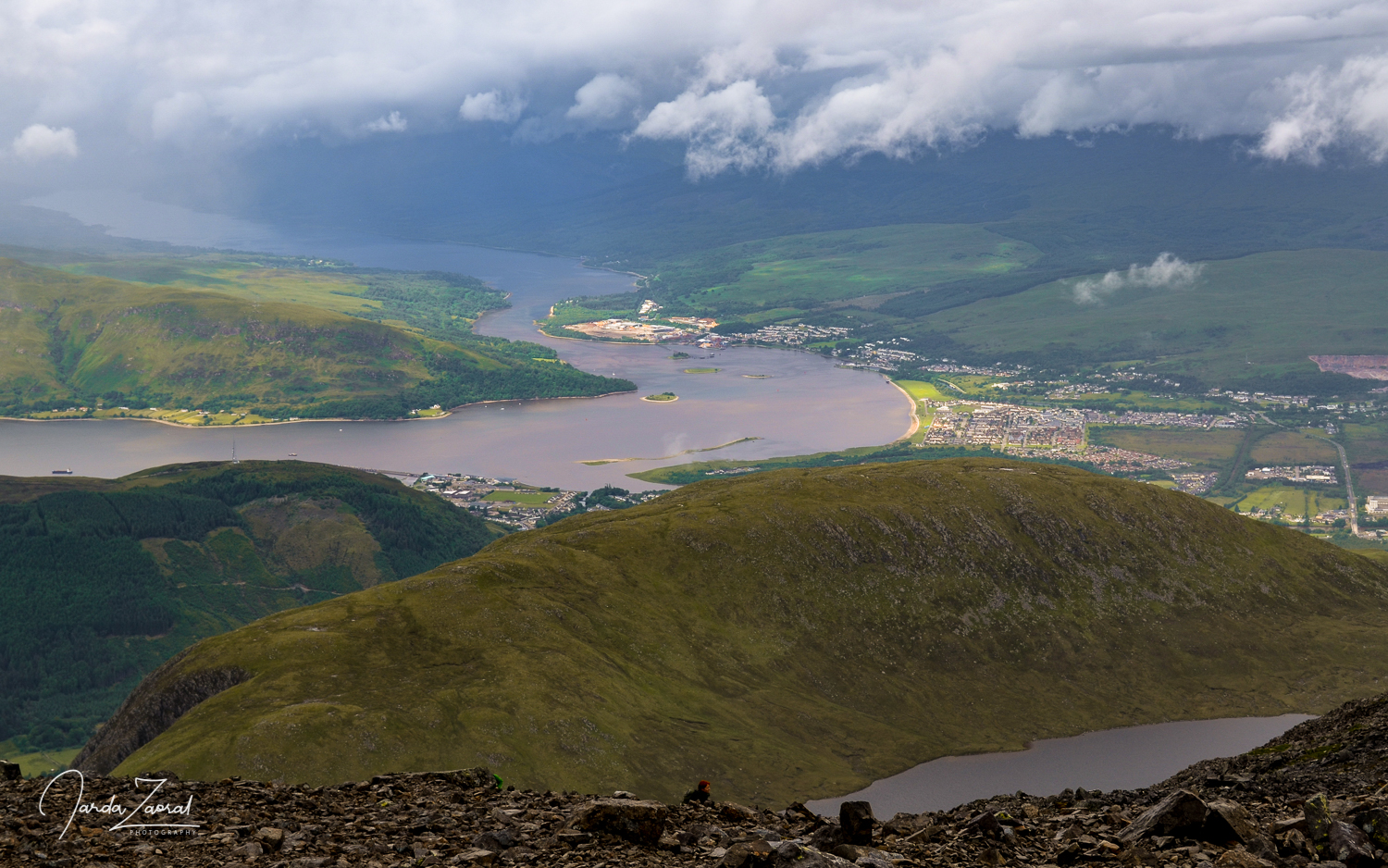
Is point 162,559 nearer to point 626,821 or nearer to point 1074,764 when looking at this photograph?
point 1074,764

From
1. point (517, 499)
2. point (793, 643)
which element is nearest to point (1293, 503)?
point (793, 643)

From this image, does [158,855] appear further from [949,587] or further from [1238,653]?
[1238,653]

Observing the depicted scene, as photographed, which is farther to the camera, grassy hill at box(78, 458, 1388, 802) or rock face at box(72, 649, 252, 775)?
rock face at box(72, 649, 252, 775)

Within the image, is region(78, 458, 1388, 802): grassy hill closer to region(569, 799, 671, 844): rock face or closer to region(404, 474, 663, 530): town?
region(569, 799, 671, 844): rock face

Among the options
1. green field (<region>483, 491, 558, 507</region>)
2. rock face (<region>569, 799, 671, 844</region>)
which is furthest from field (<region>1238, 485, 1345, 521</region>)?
rock face (<region>569, 799, 671, 844</region>)

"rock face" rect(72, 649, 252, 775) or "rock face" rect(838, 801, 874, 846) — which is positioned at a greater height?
"rock face" rect(838, 801, 874, 846)
